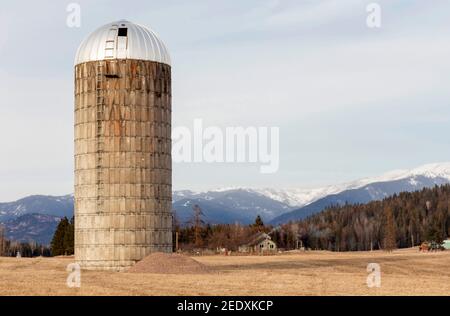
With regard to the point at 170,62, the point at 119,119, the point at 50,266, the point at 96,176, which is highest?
the point at 170,62

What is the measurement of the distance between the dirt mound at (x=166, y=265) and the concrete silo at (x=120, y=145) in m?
3.27

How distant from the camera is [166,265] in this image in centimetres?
6431

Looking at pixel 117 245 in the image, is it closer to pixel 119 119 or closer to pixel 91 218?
pixel 91 218

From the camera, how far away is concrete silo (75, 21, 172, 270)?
2677 inches

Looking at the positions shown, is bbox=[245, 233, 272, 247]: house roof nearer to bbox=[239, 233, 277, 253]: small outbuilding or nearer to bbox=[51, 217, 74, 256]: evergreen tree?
bbox=[239, 233, 277, 253]: small outbuilding

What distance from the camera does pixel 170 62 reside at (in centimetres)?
7162

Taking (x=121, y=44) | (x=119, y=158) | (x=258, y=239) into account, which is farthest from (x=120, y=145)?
(x=258, y=239)

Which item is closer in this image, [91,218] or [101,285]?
[101,285]

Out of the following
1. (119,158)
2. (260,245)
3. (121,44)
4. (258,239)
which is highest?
(121,44)

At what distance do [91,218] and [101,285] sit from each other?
1947 centimetres

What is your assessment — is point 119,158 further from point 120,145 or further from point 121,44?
point 121,44

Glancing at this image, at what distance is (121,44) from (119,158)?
9.43 m
